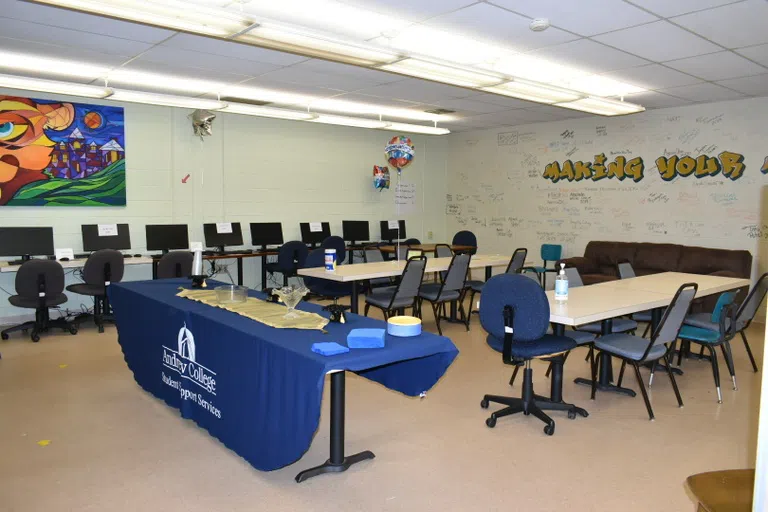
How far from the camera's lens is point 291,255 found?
795cm

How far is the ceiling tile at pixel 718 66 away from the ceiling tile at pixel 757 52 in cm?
7

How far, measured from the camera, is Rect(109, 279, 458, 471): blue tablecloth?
2723 mm

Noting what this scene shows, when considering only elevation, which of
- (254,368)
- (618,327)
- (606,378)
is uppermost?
(254,368)

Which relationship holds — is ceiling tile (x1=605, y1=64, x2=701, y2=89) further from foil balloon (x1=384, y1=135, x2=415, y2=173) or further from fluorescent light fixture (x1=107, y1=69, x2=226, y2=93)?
fluorescent light fixture (x1=107, y1=69, x2=226, y2=93)

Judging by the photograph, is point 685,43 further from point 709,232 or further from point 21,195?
point 21,195

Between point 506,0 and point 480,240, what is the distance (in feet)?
22.2

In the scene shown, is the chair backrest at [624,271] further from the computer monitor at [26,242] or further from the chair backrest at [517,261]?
the computer monitor at [26,242]

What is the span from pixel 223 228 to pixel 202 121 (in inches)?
56.4

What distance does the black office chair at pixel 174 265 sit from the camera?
661cm

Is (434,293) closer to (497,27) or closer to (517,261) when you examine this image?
(517,261)

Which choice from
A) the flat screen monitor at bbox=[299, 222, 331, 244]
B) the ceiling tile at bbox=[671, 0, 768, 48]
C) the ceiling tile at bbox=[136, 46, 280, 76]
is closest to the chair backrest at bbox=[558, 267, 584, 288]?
the ceiling tile at bbox=[671, 0, 768, 48]

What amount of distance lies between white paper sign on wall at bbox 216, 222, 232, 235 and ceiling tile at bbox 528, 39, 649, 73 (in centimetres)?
473

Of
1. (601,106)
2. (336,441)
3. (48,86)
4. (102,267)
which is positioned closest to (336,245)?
(102,267)

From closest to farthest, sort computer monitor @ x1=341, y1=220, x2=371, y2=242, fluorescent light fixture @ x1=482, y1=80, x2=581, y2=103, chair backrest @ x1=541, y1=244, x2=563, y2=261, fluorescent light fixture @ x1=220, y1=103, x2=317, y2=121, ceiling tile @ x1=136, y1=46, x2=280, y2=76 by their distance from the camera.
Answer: ceiling tile @ x1=136, y1=46, x2=280, y2=76 < fluorescent light fixture @ x1=482, y1=80, x2=581, y2=103 < fluorescent light fixture @ x1=220, y1=103, x2=317, y2=121 < chair backrest @ x1=541, y1=244, x2=563, y2=261 < computer monitor @ x1=341, y1=220, x2=371, y2=242
